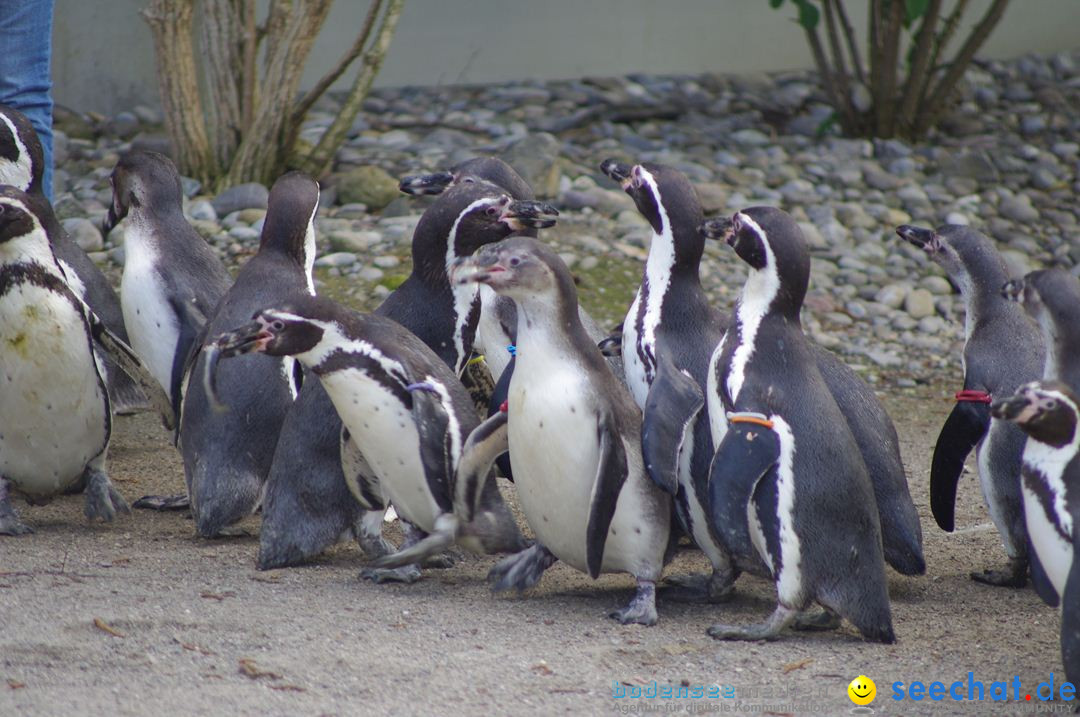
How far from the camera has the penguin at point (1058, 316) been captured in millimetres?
3602

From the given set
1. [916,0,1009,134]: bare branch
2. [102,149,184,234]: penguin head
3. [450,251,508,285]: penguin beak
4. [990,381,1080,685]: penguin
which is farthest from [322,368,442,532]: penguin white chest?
[916,0,1009,134]: bare branch

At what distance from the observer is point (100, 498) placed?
179 inches

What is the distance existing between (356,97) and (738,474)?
470 centimetres

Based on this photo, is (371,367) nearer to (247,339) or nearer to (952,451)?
(247,339)

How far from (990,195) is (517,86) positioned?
3338 mm

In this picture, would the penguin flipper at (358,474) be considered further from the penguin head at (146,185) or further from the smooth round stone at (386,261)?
the smooth round stone at (386,261)

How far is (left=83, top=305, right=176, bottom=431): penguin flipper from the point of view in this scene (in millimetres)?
4609

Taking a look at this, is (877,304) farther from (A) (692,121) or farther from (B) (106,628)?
(B) (106,628)

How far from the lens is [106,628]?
130 inches

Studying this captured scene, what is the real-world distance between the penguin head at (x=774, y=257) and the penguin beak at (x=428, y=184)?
164 cm

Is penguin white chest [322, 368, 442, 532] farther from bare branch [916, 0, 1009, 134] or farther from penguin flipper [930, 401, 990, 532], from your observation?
bare branch [916, 0, 1009, 134]

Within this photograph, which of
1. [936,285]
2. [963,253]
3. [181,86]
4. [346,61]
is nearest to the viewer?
[963,253]

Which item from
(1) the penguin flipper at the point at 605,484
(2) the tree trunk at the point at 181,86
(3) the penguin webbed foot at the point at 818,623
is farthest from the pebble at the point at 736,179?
(3) the penguin webbed foot at the point at 818,623

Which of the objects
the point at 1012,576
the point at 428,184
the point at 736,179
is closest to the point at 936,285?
the point at 736,179
